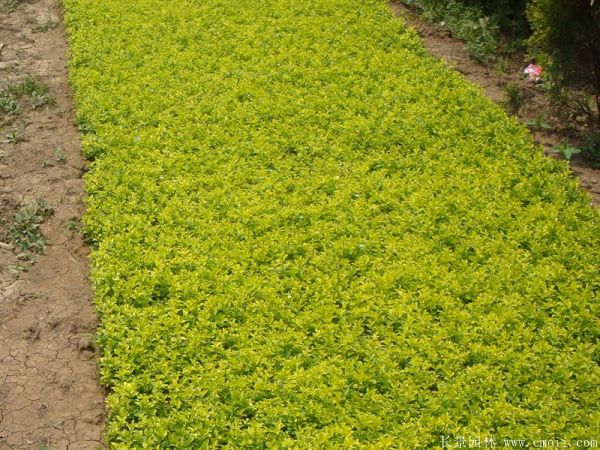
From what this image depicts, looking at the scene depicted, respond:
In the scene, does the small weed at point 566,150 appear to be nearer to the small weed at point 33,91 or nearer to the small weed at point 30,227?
the small weed at point 30,227

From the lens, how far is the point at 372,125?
267 inches

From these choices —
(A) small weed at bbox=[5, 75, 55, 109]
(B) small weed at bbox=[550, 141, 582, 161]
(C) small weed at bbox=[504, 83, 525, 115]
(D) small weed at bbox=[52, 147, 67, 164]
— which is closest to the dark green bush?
(C) small weed at bbox=[504, 83, 525, 115]

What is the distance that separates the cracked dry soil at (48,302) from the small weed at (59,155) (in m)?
0.01

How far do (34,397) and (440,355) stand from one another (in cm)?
280

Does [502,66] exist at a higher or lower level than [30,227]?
higher

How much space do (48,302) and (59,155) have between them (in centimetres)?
210

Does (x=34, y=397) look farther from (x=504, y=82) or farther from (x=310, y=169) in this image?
(x=504, y=82)

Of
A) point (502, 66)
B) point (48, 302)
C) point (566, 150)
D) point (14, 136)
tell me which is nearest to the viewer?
point (48, 302)

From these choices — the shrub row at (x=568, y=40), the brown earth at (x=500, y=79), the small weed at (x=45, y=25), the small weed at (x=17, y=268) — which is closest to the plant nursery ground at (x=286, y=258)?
the small weed at (x=17, y=268)

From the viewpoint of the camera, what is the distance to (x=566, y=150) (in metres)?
6.68

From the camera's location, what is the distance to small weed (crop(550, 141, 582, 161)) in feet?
21.8

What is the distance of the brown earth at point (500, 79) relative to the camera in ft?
21.6

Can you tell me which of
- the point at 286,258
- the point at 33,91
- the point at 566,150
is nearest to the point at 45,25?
the point at 33,91

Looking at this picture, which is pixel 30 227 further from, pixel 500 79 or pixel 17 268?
pixel 500 79
